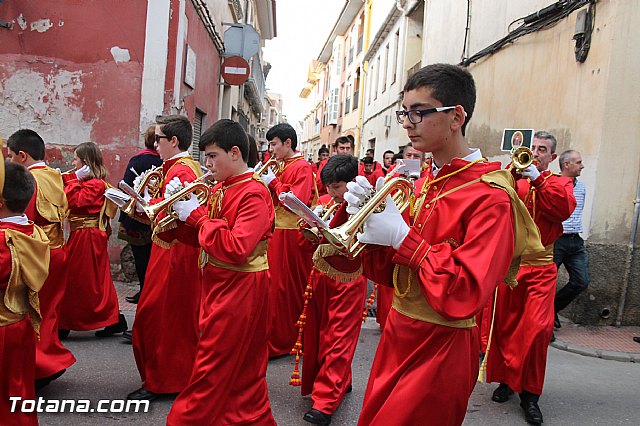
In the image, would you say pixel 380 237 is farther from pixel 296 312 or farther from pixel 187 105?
pixel 187 105

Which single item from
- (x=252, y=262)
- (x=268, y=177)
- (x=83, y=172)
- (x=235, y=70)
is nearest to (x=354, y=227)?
(x=252, y=262)

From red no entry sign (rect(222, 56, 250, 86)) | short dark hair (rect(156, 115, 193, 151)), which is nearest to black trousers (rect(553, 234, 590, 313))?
short dark hair (rect(156, 115, 193, 151))

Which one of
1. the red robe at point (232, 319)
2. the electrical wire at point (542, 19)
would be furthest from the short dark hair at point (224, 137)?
the electrical wire at point (542, 19)

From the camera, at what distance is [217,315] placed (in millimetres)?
3373

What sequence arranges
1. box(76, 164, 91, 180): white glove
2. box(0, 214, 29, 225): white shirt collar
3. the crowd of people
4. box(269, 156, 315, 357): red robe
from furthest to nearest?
box(269, 156, 315, 357): red robe → box(76, 164, 91, 180): white glove → box(0, 214, 29, 225): white shirt collar → the crowd of people

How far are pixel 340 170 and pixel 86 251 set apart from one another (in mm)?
2717

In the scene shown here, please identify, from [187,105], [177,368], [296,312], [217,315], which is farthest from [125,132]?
[217,315]

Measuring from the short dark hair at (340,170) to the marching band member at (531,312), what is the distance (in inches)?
52.7

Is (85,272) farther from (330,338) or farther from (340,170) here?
(340,170)

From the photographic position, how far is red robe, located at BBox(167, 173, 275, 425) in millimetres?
3273

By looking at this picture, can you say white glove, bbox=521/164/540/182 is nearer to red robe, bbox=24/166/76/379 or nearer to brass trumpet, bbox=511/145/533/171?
brass trumpet, bbox=511/145/533/171

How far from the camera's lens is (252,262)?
3.50 m

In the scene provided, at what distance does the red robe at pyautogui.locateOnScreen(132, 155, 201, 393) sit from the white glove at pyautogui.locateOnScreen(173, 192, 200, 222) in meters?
0.80

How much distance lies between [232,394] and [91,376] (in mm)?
1826
